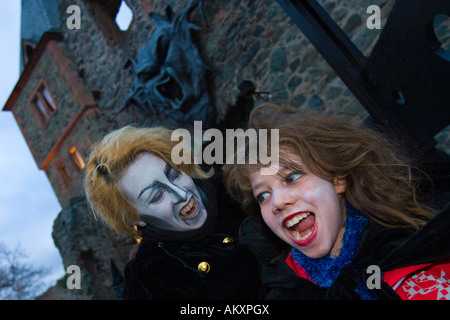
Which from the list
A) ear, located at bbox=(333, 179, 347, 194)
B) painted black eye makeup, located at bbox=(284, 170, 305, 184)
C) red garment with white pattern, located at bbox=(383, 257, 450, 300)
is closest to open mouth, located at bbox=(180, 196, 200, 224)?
painted black eye makeup, located at bbox=(284, 170, 305, 184)

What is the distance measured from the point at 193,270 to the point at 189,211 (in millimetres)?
298

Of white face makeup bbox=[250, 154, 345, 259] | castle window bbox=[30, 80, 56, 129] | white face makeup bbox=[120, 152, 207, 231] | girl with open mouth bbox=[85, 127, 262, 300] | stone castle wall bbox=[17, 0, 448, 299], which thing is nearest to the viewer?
white face makeup bbox=[250, 154, 345, 259]

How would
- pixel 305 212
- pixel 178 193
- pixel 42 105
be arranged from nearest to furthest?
1. pixel 305 212
2. pixel 178 193
3. pixel 42 105

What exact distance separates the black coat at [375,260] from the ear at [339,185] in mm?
208

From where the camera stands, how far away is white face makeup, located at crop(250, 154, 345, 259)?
51.1 inches

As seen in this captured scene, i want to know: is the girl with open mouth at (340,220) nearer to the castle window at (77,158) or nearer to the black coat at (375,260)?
the black coat at (375,260)

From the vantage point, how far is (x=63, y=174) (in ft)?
28.8

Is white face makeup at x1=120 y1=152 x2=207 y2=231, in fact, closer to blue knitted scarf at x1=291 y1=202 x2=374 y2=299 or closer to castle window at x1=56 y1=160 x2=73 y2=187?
blue knitted scarf at x1=291 y1=202 x2=374 y2=299

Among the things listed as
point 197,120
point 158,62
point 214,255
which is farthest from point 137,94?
point 214,255

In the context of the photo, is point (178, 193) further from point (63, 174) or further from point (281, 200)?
point (63, 174)

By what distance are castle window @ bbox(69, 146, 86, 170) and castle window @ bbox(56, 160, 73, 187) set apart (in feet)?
1.68

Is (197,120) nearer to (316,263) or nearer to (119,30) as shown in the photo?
(119,30)

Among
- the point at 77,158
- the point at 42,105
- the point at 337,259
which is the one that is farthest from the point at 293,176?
the point at 42,105
